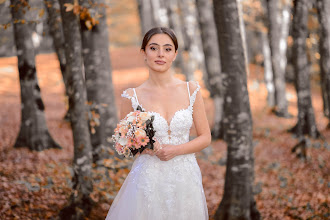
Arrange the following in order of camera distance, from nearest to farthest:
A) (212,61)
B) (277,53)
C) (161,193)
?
(161,193) → (212,61) → (277,53)

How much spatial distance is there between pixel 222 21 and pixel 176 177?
308 cm

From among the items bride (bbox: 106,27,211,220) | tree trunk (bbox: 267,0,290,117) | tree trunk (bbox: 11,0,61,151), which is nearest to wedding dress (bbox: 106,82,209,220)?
bride (bbox: 106,27,211,220)

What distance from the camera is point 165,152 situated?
3318mm

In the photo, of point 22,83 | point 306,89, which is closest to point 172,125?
point 22,83

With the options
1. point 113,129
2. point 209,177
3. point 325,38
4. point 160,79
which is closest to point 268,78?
point 325,38

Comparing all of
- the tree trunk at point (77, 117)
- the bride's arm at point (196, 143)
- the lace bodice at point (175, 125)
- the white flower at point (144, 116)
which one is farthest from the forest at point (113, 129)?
the white flower at point (144, 116)

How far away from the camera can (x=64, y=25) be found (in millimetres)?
5504

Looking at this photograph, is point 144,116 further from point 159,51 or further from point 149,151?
point 159,51

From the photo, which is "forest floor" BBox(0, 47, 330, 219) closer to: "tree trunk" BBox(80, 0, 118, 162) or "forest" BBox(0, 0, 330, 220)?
"forest" BBox(0, 0, 330, 220)

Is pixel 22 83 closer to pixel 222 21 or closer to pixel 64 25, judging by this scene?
pixel 64 25

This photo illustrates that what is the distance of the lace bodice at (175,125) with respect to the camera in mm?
3400

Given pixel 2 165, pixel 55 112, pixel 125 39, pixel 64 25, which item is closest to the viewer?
pixel 64 25

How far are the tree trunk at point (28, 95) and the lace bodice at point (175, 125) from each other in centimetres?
676

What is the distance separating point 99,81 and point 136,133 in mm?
4709
